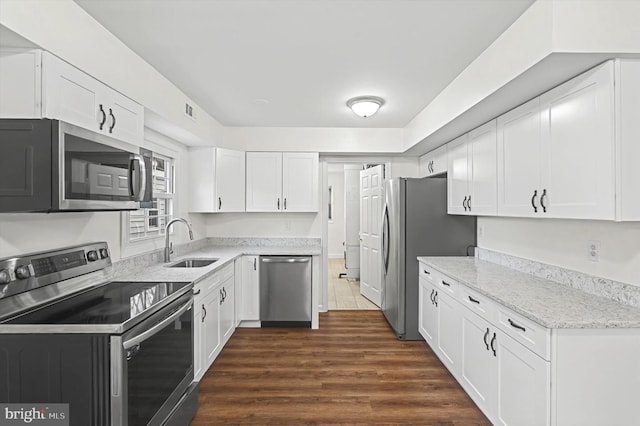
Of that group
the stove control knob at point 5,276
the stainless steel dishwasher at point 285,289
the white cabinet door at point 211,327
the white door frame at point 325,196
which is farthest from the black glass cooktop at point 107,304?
the white door frame at point 325,196

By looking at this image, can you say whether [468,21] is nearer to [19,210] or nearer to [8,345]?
[19,210]

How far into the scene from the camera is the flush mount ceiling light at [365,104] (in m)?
3.33

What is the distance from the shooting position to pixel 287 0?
1844 millimetres

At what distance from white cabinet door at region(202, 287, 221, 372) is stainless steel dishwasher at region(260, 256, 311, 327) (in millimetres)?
968

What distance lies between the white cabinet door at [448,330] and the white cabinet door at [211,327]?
78.6 inches

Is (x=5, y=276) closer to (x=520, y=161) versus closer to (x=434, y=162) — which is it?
(x=520, y=161)

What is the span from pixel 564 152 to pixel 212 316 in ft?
9.43

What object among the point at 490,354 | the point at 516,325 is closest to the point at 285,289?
the point at 490,354

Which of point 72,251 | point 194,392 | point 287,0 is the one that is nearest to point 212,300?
point 194,392

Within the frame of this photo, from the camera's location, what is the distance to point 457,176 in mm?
3605

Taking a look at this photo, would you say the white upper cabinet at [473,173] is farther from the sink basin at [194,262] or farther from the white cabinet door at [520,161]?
the sink basin at [194,262]

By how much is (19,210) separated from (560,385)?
2.57 meters

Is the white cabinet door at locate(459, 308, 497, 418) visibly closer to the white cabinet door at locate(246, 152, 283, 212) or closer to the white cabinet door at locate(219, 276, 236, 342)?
the white cabinet door at locate(219, 276, 236, 342)

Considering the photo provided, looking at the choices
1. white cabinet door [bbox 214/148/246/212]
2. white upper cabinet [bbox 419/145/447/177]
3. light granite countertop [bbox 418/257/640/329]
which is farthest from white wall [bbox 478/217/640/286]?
white cabinet door [bbox 214/148/246/212]
